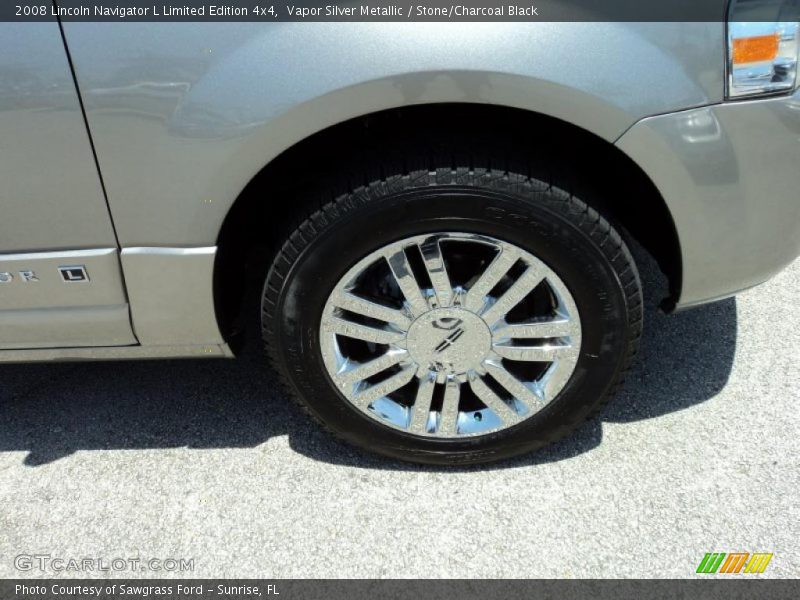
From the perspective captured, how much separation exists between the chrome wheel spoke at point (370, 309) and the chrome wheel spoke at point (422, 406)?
20 centimetres

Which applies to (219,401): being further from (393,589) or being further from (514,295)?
(514,295)

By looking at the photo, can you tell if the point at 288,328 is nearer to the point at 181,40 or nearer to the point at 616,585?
the point at 181,40

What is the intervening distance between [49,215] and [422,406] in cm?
109

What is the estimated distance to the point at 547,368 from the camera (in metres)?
1.92

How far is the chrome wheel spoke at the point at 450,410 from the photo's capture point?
75.3 inches

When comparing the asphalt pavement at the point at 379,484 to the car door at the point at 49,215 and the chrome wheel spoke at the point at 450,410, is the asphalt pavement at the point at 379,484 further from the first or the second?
the car door at the point at 49,215

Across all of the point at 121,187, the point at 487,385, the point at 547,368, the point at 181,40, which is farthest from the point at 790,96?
the point at 121,187

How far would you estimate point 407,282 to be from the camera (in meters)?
1.74

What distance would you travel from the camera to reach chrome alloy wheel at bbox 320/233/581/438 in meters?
1.74

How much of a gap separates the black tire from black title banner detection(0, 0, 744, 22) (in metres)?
0.36

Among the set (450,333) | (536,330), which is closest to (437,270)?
(450,333)

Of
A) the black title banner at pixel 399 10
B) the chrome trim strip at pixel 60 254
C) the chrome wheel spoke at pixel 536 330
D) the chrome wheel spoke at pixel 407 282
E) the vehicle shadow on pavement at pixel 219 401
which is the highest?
the black title banner at pixel 399 10

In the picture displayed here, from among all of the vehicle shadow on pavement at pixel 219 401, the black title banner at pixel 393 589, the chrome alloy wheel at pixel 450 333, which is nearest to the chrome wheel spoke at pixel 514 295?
the chrome alloy wheel at pixel 450 333

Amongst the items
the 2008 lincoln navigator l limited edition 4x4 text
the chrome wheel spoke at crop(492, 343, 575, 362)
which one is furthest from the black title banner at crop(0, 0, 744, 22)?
the chrome wheel spoke at crop(492, 343, 575, 362)
